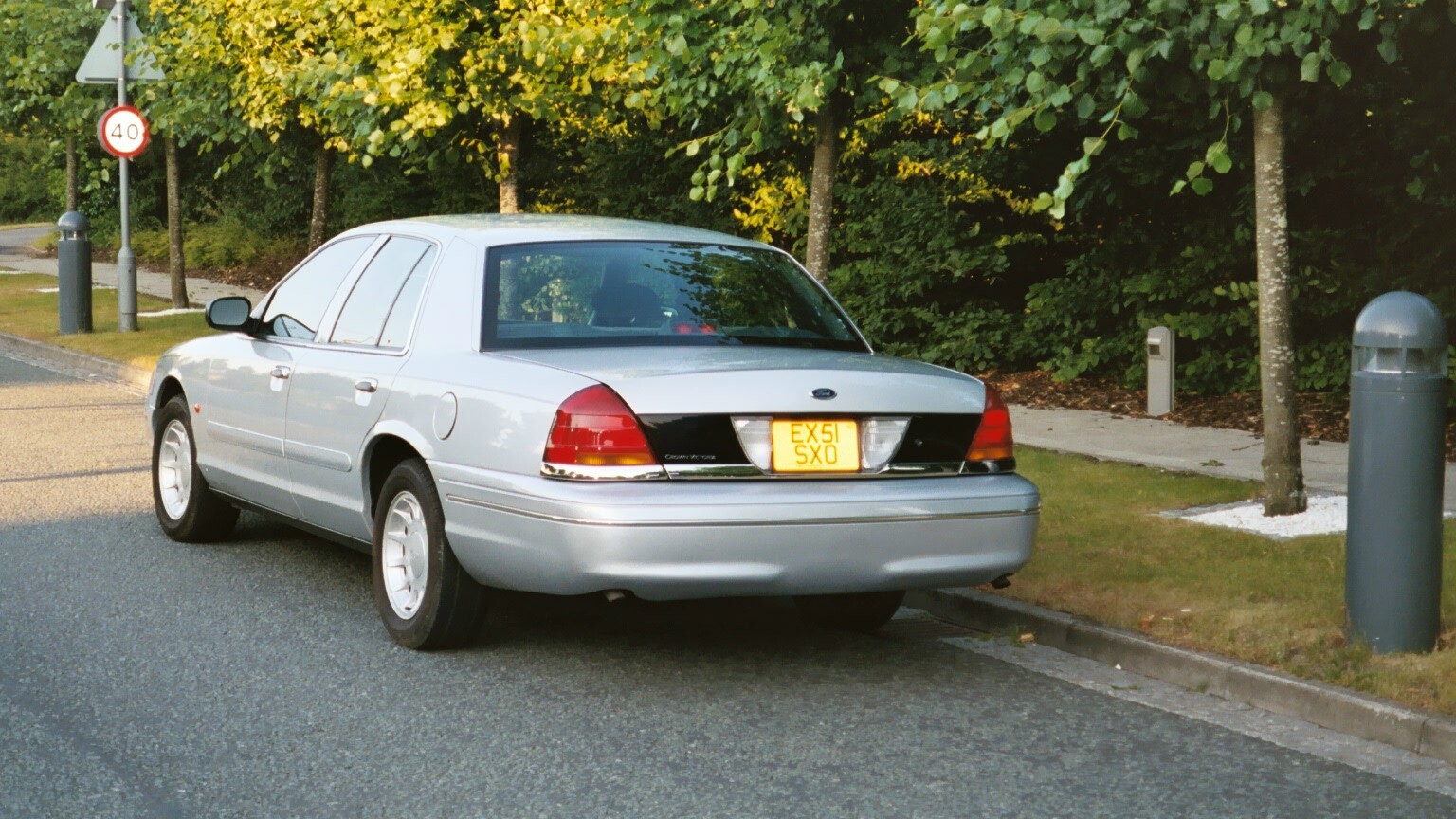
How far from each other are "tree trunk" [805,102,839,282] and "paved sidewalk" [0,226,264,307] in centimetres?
1022

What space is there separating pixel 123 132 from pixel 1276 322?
549 inches

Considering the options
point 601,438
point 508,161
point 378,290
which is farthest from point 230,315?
point 508,161

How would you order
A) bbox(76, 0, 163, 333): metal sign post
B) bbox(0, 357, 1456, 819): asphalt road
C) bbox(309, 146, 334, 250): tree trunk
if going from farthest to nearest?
1. bbox(309, 146, 334, 250): tree trunk
2. bbox(76, 0, 163, 333): metal sign post
3. bbox(0, 357, 1456, 819): asphalt road

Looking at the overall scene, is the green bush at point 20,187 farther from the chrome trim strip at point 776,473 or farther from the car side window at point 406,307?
the chrome trim strip at point 776,473

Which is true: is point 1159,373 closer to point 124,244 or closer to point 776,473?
point 776,473

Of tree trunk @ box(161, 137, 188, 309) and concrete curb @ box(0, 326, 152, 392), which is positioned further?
tree trunk @ box(161, 137, 188, 309)

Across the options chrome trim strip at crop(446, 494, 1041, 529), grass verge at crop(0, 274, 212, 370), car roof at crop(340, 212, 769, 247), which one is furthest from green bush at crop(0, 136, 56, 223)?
chrome trim strip at crop(446, 494, 1041, 529)

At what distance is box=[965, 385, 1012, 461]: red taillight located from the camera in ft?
19.9

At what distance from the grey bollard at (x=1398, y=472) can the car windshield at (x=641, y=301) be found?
1.80m

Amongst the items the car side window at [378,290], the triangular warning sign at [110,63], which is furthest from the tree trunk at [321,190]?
the car side window at [378,290]

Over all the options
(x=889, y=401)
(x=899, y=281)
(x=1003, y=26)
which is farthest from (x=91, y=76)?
(x=889, y=401)

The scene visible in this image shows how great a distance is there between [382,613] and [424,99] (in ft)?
27.7

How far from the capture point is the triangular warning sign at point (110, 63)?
64.1ft

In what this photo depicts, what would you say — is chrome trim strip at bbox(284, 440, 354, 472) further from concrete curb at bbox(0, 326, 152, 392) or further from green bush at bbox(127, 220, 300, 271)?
green bush at bbox(127, 220, 300, 271)
